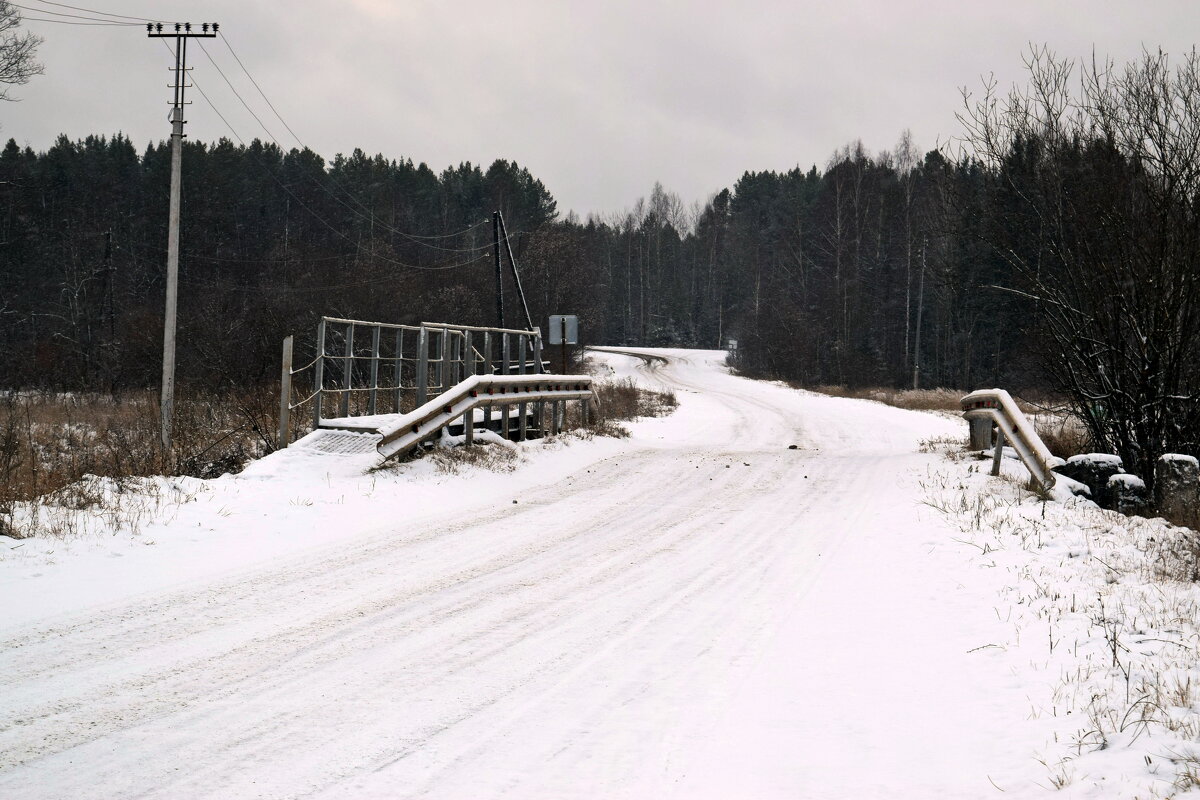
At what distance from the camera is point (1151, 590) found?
21.2 ft

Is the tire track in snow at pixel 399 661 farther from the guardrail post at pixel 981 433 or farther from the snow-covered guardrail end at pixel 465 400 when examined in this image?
the guardrail post at pixel 981 433

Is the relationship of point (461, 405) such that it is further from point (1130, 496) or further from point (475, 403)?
point (1130, 496)

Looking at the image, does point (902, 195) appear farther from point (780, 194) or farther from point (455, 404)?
point (455, 404)

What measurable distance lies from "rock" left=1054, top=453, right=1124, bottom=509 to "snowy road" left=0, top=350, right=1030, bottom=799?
340 cm

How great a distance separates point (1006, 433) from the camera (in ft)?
40.3

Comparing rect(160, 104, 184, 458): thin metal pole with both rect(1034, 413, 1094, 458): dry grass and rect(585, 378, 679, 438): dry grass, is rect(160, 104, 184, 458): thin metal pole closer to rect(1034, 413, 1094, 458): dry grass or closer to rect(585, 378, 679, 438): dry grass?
rect(585, 378, 679, 438): dry grass

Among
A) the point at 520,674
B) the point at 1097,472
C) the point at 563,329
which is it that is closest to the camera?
the point at 520,674

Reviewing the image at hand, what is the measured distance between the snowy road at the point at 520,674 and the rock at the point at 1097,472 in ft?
11.2

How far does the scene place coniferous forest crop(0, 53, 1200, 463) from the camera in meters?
11.2

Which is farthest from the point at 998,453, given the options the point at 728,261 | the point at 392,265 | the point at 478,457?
the point at 728,261

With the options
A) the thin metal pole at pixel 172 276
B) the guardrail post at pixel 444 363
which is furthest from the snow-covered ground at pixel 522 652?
the thin metal pole at pixel 172 276

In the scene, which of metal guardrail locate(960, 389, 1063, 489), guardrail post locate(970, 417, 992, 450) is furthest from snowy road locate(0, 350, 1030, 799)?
guardrail post locate(970, 417, 992, 450)

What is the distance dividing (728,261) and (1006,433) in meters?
81.6

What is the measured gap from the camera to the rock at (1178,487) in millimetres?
9695
